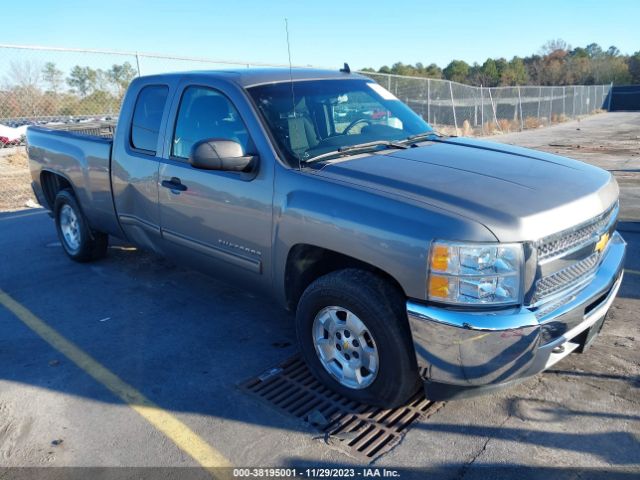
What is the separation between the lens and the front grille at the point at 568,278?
2.82 m

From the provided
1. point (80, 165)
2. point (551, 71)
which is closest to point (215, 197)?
point (80, 165)

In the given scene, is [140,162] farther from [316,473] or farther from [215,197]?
[316,473]

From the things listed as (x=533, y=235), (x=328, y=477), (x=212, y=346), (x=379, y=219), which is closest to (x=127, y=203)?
(x=212, y=346)

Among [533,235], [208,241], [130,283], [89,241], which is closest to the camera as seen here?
[533,235]

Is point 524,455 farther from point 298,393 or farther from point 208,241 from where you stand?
point 208,241

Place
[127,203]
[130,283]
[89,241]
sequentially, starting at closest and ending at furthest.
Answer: [127,203] < [130,283] < [89,241]

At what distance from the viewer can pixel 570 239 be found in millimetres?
2949

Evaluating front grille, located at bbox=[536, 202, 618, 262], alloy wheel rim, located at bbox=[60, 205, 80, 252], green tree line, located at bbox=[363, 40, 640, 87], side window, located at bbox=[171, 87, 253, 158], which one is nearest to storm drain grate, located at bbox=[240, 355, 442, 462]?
front grille, located at bbox=[536, 202, 618, 262]

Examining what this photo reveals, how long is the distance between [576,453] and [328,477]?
129 centimetres

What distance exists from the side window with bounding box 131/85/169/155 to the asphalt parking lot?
1.44 meters

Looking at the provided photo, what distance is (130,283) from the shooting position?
216 inches

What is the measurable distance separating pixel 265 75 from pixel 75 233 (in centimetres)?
320

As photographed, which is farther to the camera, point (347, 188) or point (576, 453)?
point (347, 188)

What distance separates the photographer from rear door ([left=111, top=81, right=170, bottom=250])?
14.7 ft
